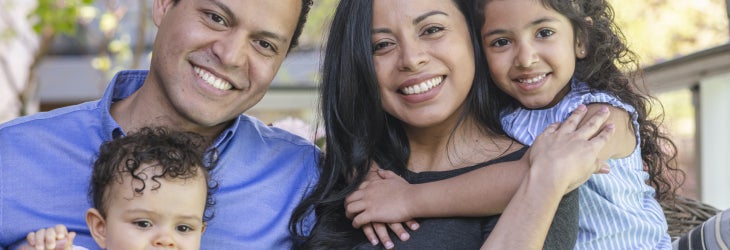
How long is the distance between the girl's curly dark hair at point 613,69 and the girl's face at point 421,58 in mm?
177

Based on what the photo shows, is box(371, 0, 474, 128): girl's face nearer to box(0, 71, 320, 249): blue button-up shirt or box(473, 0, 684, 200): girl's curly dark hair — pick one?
box(473, 0, 684, 200): girl's curly dark hair

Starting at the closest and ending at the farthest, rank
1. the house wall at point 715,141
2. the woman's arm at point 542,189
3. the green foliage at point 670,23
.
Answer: the woman's arm at point 542,189, the house wall at point 715,141, the green foliage at point 670,23

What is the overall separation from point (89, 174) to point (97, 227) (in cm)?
28

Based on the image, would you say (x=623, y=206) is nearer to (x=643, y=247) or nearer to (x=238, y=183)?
(x=643, y=247)

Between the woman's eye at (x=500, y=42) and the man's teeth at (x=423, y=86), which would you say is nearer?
the man's teeth at (x=423, y=86)

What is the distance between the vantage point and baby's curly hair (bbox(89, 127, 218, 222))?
2479 millimetres

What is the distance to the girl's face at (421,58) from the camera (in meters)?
2.71

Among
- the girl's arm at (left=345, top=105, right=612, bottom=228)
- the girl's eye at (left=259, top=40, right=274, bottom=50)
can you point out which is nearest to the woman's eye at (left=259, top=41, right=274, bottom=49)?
the girl's eye at (left=259, top=40, right=274, bottom=50)

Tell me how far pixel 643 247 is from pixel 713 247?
0.22m

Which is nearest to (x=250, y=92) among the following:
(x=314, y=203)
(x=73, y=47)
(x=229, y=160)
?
(x=229, y=160)

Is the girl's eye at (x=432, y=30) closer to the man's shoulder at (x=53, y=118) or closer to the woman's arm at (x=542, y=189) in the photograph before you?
the woman's arm at (x=542, y=189)

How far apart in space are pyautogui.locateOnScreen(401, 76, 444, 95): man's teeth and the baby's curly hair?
0.67 meters

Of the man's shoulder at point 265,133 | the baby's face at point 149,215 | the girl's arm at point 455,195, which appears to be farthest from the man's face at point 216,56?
the girl's arm at point 455,195

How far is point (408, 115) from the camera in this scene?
2.78 metres
